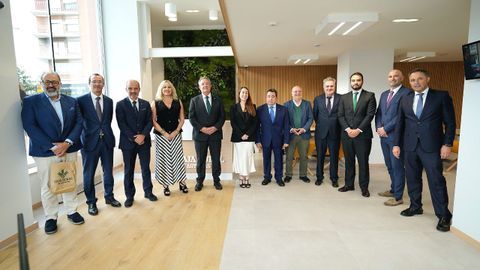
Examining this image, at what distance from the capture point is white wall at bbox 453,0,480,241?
277 cm

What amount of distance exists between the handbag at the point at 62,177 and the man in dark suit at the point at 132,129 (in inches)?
29.2

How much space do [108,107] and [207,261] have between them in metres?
2.33

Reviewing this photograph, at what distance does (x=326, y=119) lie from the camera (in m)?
4.70

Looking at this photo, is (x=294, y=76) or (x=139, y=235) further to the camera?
(x=294, y=76)

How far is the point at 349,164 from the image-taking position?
4445 mm

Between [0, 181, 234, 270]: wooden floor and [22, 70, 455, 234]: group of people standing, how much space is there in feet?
0.66

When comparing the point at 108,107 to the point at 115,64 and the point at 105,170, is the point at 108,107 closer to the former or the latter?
the point at 105,170

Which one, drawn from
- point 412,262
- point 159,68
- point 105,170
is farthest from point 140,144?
point 159,68

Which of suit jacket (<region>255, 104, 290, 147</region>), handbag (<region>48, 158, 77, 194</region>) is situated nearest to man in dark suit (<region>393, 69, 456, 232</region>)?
suit jacket (<region>255, 104, 290, 147</region>)

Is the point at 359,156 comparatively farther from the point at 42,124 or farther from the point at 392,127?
the point at 42,124

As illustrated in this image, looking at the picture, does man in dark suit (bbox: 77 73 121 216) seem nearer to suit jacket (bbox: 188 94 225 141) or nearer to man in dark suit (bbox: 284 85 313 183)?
suit jacket (bbox: 188 94 225 141)

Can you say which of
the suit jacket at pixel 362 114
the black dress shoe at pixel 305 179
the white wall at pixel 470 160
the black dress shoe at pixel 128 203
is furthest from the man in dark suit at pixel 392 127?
the black dress shoe at pixel 128 203

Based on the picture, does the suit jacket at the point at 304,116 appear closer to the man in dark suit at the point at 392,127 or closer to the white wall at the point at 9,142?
the man in dark suit at the point at 392,127

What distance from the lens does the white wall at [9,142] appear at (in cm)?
289
